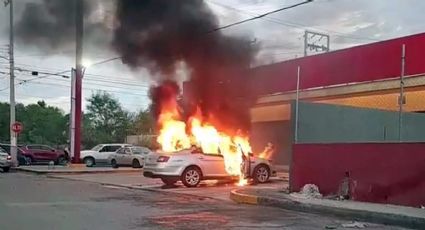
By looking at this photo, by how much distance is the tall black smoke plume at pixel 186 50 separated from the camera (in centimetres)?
1888

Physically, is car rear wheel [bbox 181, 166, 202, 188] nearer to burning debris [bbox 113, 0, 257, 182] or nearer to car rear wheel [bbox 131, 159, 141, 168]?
burning debris [bbox 113, 0, 257, 182]

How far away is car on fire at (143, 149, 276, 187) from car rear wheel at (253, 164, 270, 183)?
383 millimetres

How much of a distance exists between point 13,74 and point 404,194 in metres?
25.1

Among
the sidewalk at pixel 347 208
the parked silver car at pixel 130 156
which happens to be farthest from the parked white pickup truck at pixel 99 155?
the sidewalk at pixel 347 208

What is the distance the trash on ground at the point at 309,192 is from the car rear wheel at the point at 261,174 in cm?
525

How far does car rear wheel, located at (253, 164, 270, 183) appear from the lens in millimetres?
19156

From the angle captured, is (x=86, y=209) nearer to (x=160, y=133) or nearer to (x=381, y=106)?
(x=160, y=133)

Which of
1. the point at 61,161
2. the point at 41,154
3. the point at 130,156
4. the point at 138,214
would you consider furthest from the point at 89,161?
the point at 138,214

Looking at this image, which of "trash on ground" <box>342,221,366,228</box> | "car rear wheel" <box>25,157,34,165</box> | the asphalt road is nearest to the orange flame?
the asphalt road

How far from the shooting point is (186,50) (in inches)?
798

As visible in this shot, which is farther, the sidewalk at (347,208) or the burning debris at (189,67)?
the burning debris at (189,67)

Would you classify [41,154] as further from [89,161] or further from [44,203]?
[44,203]

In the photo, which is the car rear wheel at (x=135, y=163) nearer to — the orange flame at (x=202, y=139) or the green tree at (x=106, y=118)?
the orange flame at (x=202, y=139)

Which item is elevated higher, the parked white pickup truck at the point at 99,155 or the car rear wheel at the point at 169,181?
the car rear wheel at the point at 169,181
